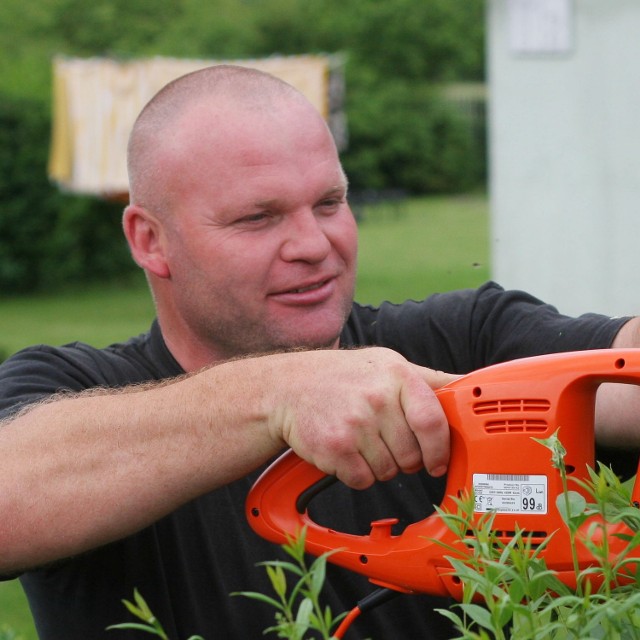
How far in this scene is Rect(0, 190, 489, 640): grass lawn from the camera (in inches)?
633

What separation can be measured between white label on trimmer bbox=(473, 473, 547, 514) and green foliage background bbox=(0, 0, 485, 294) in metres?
20.8

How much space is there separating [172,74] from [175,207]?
14.9 metres

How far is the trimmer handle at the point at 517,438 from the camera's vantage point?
1.70m

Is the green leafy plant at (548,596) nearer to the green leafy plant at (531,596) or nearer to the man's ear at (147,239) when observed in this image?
the green leafy plant at (531,596)

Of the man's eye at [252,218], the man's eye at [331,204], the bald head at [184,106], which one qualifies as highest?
the bald head at [184,106]

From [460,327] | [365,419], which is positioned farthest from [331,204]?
[365,419]

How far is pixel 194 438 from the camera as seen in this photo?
200cm

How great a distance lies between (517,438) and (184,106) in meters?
1.56

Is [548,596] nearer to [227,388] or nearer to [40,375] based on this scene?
[227,388]

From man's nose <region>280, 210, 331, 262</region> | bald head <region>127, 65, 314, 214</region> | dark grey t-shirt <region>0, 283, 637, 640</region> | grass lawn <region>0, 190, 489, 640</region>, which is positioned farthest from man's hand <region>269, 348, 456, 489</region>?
grass lawn <region>0, 190, 489, 640</region>

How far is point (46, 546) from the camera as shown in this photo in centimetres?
210

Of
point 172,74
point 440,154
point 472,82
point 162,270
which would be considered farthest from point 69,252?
point 472,82

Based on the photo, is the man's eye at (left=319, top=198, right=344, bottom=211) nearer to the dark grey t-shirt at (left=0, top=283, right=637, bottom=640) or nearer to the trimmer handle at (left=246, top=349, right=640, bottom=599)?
the dark grey t-shirt at (left=0, top=283, right=637, bottom=640)

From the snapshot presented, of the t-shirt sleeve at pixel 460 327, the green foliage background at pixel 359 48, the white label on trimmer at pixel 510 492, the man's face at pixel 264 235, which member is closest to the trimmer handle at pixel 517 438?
the white label on trimmer at pixel 510 492
